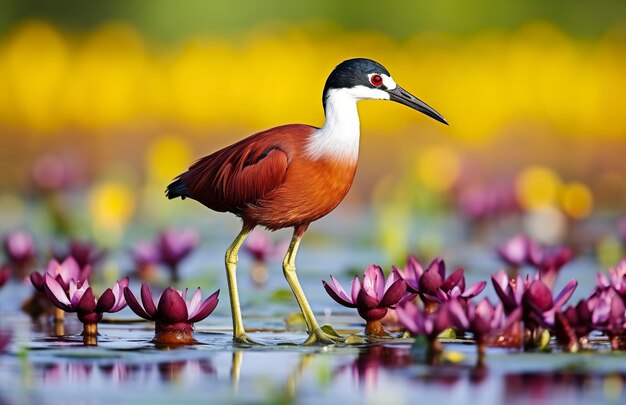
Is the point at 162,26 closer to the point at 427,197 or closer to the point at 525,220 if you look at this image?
the point at 427,197

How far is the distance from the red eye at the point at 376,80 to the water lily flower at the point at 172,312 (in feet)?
4.66

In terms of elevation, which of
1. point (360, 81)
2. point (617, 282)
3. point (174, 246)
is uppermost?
point (360, 81)

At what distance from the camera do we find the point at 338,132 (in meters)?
7.07

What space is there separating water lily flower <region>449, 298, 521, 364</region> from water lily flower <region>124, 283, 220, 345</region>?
1.20 metres

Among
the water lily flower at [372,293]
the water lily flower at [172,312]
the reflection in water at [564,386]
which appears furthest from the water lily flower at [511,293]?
the water lily flower at [172,312]

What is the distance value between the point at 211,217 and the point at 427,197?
2.00m

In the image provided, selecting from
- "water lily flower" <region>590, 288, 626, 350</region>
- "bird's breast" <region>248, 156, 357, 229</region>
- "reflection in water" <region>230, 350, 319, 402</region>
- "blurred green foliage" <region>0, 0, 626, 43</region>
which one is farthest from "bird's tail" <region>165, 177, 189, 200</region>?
"blurred green foliage" <region>0, 0, 626, 43</region>

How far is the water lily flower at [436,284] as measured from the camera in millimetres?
6668

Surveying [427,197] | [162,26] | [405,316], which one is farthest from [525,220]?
[162,26]

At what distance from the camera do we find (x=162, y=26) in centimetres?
1988

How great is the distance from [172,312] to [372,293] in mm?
931

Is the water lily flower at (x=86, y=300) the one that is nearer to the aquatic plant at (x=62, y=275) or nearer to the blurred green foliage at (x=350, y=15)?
the aquatic plant at (x=62, y=275)

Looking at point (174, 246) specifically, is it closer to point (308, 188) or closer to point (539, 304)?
point (308, 188)

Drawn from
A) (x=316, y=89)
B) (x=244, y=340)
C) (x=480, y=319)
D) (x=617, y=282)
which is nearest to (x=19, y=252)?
(x=244, y=340)
